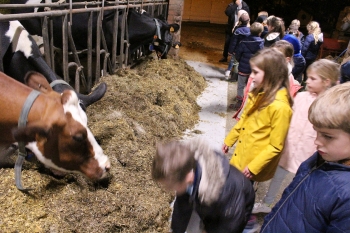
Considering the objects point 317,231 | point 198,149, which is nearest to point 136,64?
point 198,149

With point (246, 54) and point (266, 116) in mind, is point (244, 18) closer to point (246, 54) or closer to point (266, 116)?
point (246, 54)

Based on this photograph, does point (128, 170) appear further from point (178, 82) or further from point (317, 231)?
point (178, 82)

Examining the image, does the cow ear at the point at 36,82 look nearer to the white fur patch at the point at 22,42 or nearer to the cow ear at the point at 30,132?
the cow ear at the point at 30,132

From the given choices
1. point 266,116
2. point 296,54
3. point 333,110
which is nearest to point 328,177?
point 333,110

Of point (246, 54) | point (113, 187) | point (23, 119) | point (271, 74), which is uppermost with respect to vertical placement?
point (271, 74)

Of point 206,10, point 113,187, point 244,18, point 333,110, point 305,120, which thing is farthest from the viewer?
point 206,10

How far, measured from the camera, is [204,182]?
1.30 meters

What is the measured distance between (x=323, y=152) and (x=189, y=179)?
0.54 m

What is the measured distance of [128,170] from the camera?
2.71 m

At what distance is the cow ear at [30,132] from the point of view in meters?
1.70

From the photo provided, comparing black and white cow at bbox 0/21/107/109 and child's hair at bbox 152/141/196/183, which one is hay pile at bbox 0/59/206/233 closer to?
black and white cow at bbox 0/21/107/109

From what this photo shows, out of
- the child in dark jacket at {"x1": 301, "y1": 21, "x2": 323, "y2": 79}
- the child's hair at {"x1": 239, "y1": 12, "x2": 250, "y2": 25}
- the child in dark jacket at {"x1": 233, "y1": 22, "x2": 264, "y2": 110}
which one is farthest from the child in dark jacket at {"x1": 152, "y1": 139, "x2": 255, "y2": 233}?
the child's hair at {"x1": 239, "y1": 12, "x2": 250, "y2": 25}

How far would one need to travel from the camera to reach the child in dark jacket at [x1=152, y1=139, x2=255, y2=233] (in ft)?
4.28

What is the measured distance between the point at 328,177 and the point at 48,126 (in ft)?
4.74
